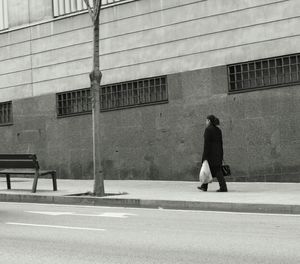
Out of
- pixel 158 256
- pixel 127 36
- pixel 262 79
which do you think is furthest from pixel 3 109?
pixel 158 256

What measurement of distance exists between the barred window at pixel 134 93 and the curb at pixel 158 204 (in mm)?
5426

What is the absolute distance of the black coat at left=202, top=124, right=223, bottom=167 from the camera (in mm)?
15352

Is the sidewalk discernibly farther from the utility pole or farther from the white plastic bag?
the utility pole

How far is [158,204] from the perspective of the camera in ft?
44.2

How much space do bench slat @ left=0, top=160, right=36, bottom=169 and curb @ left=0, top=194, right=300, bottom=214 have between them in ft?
3.61

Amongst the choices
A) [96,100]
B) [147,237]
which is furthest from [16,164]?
[147,237]

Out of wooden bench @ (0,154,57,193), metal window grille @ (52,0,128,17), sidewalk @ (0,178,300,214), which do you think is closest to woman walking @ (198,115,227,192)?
sidewalk @ (0,178,300,214)

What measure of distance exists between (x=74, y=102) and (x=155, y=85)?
3.48 m

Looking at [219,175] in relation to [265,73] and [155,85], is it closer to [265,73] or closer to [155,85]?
[265,73]

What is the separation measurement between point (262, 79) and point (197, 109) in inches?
85.1

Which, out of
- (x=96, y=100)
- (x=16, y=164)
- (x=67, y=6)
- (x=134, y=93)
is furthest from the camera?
(x=67, y=6)

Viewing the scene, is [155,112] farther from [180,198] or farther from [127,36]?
[180,198]

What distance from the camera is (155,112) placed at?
63.2 feet

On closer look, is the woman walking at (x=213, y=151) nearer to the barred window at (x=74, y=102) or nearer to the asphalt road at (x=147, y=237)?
the asphalt road at (x=147, y=237)
